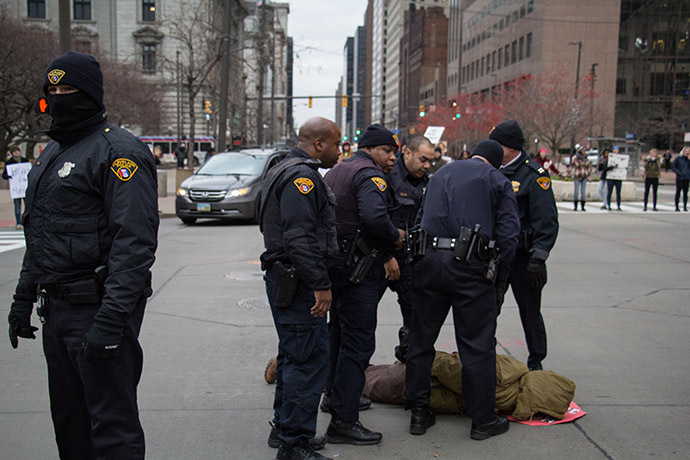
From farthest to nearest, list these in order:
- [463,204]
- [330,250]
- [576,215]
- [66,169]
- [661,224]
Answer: [576,215]
[661,224]
[463,204]
[330,250]
[66,169]

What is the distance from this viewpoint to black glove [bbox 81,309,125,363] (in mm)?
2645

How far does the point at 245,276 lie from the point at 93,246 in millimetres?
6731

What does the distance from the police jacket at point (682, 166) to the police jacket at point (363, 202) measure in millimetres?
17036

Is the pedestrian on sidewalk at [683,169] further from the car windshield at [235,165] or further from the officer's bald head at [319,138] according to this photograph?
the officer's bald head at [319,138]

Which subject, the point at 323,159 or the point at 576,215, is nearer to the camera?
the point at 323,159

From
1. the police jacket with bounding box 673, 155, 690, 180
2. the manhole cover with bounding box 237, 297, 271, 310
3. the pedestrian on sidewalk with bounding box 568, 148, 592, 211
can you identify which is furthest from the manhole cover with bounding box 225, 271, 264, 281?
the police jacket with bounding box 673, 155, 690, 180

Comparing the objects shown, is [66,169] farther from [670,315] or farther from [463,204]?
[670,315]

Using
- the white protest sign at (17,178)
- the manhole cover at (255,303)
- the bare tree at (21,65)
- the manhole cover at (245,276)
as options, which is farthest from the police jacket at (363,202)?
the bare tree at (21,65)

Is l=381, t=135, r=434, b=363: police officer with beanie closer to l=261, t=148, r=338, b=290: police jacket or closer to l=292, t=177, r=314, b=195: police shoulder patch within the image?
l=261, t=148, r=338, b=290: police jacket

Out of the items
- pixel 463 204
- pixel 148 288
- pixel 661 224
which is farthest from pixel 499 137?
pixel 661 224

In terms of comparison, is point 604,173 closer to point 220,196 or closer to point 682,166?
point 682,166

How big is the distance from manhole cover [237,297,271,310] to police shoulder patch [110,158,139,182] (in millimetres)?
4800

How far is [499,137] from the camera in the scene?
5.02 metres

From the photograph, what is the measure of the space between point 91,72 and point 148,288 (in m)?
1.00
